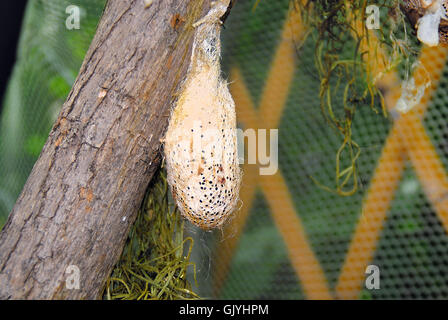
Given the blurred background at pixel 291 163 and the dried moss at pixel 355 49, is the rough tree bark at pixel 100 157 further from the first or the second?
the blurred background at pixel 291 163

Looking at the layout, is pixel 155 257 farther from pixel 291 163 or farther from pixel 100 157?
pixel 291 163

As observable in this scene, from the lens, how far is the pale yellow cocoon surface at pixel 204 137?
0.56m

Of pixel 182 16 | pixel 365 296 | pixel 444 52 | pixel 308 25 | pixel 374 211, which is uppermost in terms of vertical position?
pixel 182 16

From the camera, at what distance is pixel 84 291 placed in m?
0.56

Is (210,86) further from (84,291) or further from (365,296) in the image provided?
(365,296)

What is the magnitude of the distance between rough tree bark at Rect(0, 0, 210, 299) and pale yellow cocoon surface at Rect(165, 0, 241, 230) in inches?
1.0

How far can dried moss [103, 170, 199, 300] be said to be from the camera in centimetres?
65

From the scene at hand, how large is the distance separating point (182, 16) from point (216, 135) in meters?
0.15

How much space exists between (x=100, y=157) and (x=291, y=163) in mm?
666

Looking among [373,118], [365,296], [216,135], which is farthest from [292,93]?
[216,135]

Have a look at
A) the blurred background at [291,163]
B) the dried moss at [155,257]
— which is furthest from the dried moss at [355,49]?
the dried moss at [155,257]

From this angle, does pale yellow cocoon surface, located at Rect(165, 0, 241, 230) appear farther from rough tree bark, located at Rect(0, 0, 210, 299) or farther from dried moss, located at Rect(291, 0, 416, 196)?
dried moss, located at Rect(291, 0, 416, 196)

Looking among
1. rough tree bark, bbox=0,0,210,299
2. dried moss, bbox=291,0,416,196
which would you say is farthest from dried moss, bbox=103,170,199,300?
dried moss, bbox=291,0,416,196

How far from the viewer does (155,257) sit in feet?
2.27
